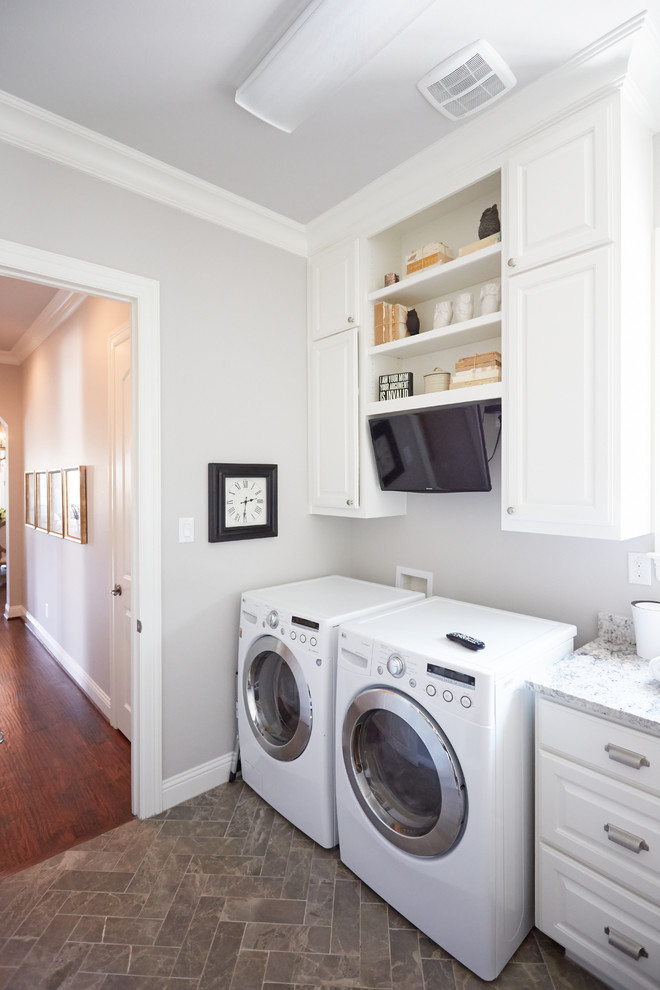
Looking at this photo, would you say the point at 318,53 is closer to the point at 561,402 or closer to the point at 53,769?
the point at 561,402

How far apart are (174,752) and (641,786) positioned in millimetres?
1835

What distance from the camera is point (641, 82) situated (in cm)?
162

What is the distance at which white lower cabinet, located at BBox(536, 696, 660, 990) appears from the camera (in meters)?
1.34

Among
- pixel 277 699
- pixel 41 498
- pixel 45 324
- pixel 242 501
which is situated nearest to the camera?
pixel 277 699

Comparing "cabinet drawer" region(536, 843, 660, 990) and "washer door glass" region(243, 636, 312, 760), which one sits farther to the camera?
"washer door glass" region(243, 636, 312, 760)

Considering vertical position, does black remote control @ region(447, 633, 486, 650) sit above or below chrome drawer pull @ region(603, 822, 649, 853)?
above

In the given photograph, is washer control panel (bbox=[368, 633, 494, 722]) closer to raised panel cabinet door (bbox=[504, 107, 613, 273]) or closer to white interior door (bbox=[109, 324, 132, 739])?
raised panel cabinet door (bbox=[504, 107, 613, 273])

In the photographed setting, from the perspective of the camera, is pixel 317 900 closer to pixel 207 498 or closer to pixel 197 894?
pixel 197 894

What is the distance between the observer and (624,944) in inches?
53.9

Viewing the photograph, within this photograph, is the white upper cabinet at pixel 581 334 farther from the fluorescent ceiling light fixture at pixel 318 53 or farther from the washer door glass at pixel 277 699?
the washer door glass at pixel 277 699

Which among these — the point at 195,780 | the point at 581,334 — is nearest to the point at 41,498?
the point at 195,780

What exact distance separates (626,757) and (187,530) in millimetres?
1817

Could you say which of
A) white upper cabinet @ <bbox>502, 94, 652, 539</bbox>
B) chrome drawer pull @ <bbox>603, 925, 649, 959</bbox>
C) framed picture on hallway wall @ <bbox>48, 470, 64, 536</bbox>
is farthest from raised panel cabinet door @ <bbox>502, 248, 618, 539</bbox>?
framed picture on hallway wall @ <bbox>48, 470, 64, 536</bbox>

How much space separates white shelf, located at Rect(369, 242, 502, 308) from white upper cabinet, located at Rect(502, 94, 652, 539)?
0.60 ft
